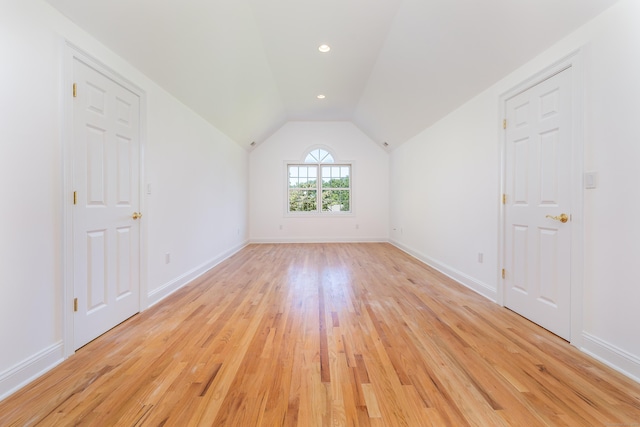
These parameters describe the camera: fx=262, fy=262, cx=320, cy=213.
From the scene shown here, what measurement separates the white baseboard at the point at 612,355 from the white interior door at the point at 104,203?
3379mm

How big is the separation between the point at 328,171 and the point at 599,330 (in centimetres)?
575

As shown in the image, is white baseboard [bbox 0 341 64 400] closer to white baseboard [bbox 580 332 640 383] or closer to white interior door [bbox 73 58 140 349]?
white interior door [bbox 73 58 140 349]

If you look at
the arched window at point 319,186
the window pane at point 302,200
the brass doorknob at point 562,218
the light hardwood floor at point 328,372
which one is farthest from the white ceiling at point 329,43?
the window pane at point 302,200

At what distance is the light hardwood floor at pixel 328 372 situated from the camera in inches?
47.4

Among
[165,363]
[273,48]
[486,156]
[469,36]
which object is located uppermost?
[273,48]

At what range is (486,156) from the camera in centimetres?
284

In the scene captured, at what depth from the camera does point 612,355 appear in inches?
61.8

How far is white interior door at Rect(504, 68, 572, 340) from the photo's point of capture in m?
1.91

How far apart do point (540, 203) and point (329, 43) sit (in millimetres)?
2797

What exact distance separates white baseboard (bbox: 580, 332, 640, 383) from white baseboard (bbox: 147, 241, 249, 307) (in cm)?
350

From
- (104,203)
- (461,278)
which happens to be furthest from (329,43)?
(461,278)

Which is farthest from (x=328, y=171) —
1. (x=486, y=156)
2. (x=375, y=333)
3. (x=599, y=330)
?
(x=599, y=330)

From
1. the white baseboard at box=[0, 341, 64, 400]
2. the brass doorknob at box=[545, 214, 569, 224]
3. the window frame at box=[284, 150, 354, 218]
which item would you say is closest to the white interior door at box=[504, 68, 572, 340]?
the brass doorknob at box=[545, 214, 569, 224]

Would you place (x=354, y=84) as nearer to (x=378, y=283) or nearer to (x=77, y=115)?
(x=378, y=283)
